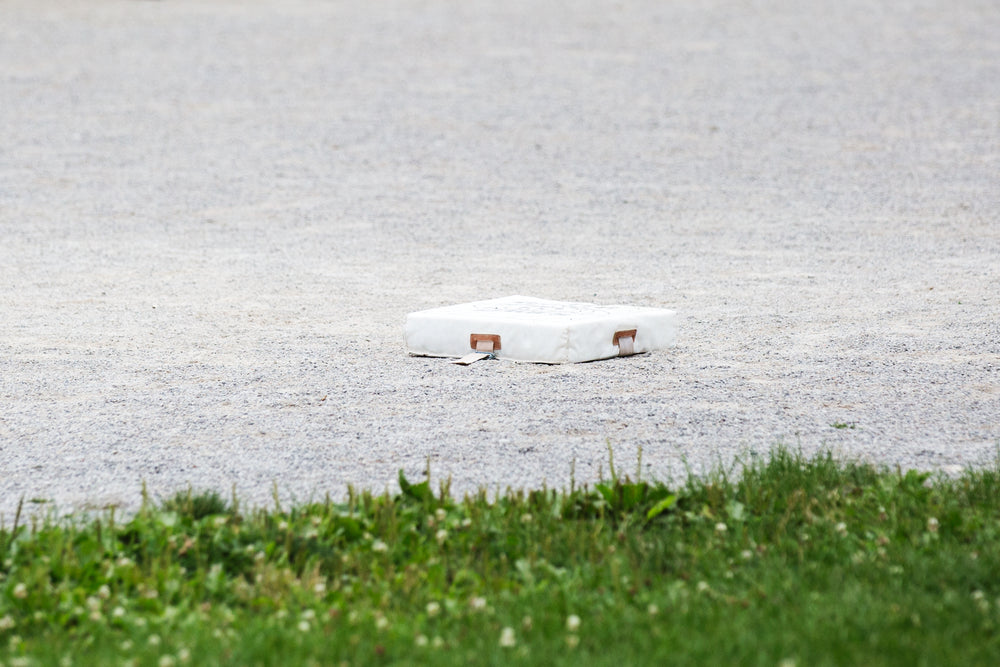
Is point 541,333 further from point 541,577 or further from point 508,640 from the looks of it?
point 508,640

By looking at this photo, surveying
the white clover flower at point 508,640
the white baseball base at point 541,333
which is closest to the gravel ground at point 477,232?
the white baseball base at point 541,333

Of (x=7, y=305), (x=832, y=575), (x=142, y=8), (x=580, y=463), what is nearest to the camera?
(x=832, y=575)

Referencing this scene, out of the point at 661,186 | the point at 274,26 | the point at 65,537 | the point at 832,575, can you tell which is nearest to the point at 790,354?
the point at 832,575

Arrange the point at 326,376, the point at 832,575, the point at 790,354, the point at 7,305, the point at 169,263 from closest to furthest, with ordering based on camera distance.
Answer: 1. the point at 832,575
2. the point at 326,376
3. the point at 790,354
4. the point at 7,305
5. the point at 169,263

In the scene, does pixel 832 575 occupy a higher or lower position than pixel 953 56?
lower

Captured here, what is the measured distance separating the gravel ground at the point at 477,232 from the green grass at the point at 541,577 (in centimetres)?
49

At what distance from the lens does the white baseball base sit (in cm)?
725

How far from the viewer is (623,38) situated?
24625 millimetres

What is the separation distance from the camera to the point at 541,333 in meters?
7.25

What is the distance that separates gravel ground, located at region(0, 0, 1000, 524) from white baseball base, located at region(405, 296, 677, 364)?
17 cm

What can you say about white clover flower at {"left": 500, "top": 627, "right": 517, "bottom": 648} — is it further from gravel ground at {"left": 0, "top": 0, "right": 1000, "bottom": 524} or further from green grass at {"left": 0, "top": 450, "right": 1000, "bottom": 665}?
gravel ground at {"left": 0, "top": 0, "right": 1000, "bottom": 524}

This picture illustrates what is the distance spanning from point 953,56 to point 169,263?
53.2 ft

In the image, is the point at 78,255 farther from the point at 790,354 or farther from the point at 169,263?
the point at 790,354

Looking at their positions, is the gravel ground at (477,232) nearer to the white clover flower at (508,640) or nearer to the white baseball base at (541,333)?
the white baseball base at (541,333)
